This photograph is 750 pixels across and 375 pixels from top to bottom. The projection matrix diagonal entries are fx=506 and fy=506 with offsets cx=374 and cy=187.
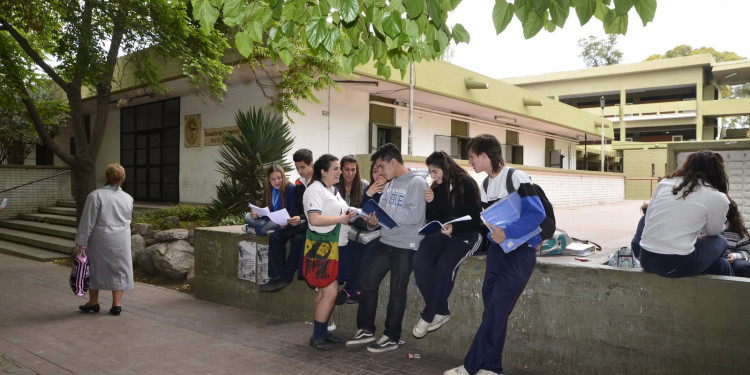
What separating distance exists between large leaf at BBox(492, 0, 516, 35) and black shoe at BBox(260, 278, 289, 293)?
3.75 m

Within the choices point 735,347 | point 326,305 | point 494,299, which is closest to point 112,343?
point 326,305

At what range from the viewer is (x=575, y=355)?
13.3 ft

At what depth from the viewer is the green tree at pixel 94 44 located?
31.3 ft

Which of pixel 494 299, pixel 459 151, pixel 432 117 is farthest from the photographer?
pixel 459 151

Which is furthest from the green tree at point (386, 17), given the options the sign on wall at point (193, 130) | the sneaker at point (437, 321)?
the sign on wall at point (193, 130)

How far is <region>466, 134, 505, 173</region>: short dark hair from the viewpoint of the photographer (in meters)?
3.97

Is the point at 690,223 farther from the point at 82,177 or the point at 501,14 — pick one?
the point at 82,177

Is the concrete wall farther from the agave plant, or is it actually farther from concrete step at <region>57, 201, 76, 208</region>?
the agave plant

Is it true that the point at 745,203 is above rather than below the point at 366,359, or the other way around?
above

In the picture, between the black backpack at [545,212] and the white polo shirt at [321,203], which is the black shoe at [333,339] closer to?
the white polo shirt at [321,203]

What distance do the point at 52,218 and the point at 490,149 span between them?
14.3 metres

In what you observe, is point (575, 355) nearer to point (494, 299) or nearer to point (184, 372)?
point (494, 299)

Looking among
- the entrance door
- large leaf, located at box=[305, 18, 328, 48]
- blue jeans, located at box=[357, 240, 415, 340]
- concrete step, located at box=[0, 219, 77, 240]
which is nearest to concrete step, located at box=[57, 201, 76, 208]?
concrete step, located at box=[0, 219, 77, 240]

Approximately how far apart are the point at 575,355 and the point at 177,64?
12.5 m
